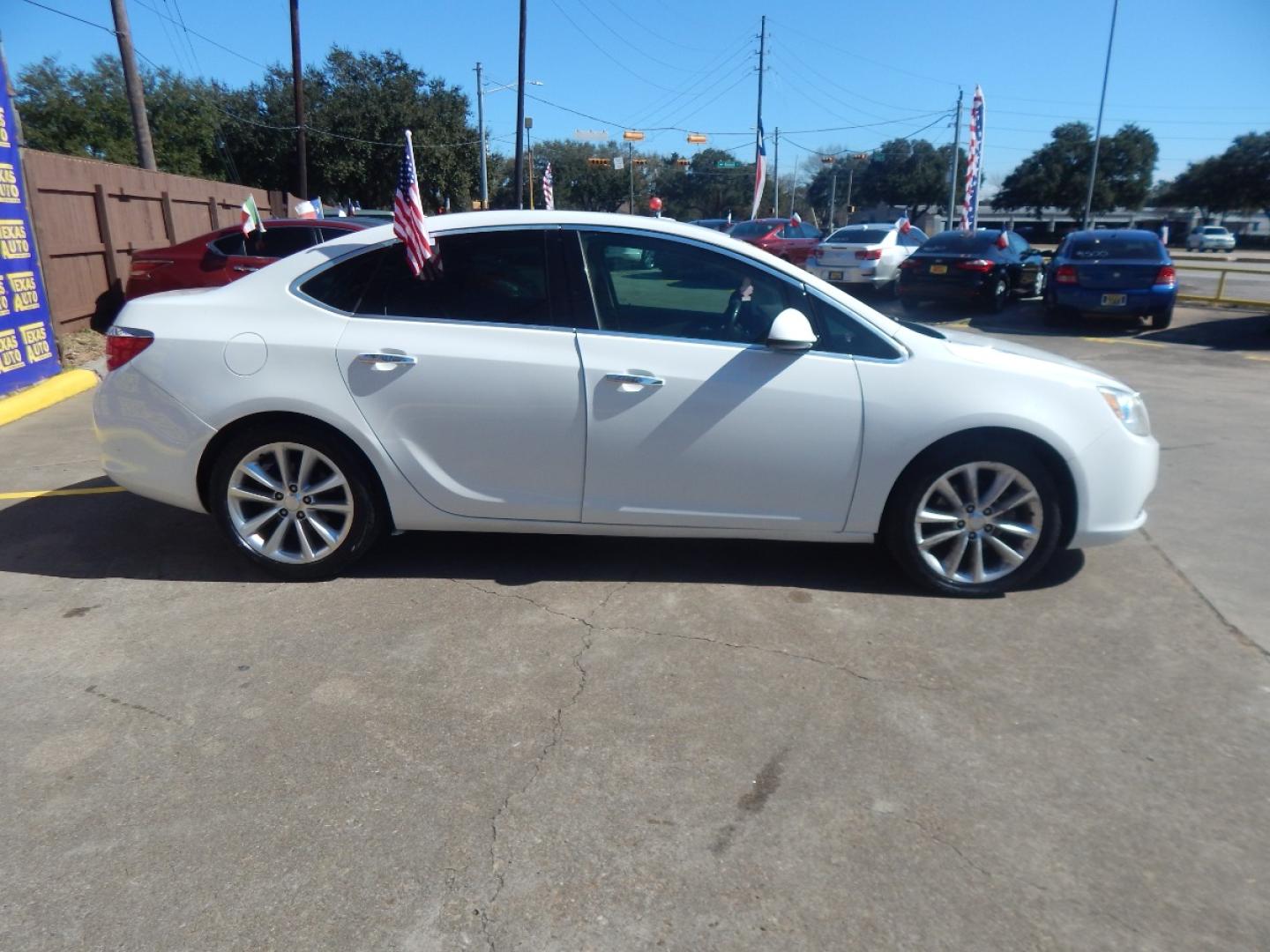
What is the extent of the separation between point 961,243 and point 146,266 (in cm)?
1332

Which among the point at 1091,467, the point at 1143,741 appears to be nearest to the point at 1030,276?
the point at 1091,467

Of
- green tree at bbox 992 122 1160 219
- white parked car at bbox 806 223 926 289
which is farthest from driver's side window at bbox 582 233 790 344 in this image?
green tree at bbox 992 122 1160 219

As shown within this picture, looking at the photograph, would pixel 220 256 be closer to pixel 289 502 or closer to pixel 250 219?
pixel 250 219

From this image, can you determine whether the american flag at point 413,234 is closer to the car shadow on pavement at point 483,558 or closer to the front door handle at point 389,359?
the front door handle at point 389,359

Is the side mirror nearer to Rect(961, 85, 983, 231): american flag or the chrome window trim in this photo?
the chrome window trim

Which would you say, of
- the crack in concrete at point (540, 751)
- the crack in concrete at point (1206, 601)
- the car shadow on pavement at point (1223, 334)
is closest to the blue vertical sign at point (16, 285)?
the crack in concrete at point (540, 751)

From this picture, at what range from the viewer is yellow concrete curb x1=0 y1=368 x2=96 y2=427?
8000mm

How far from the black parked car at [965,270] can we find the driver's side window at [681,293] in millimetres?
13414

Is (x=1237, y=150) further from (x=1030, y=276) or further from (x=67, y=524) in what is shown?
(x=67, y=524)

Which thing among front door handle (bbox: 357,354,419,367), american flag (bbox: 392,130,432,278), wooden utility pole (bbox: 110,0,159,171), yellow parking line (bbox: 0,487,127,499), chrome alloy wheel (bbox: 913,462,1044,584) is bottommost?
yellow parking line (bbox: 0,487,127,499)

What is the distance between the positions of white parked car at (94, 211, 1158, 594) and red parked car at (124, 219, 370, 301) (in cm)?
701

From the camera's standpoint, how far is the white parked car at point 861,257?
18.6 meters

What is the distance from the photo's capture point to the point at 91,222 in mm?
12445

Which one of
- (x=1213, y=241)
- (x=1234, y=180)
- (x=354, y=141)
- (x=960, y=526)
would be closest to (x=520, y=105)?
(x=354, y=141)
